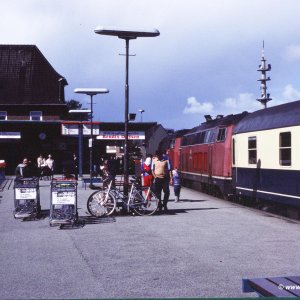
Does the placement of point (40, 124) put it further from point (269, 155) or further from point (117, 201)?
point (269, 155)

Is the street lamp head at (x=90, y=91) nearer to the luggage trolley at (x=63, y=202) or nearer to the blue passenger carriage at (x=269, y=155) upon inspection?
the blue passenger carriage at (x=269, y=155)

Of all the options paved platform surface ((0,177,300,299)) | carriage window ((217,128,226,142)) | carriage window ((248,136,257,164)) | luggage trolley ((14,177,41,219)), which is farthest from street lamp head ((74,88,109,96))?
paved platform surface ((0,177,300,299))

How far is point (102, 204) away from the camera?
16031 mm

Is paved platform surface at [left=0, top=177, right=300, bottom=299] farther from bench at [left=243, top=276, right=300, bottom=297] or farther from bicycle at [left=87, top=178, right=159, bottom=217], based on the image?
bench at [left=243, top=276, right=300, bottom=297]

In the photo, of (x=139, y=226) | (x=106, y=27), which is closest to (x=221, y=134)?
(x=106, y=27)

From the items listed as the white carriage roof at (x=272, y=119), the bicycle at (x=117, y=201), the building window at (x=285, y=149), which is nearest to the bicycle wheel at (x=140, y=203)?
the bicycle at (x=117, y=201)

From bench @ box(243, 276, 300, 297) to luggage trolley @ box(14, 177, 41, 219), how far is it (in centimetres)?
1152

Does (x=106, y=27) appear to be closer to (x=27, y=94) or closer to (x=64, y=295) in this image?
(x=64, y=295)

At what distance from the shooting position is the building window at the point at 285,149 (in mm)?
15570

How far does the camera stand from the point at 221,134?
23344 millimetres

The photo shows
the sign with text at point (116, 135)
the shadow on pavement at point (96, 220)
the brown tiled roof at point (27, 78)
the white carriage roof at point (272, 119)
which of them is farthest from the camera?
the brown tiled roof at point (27, 78)

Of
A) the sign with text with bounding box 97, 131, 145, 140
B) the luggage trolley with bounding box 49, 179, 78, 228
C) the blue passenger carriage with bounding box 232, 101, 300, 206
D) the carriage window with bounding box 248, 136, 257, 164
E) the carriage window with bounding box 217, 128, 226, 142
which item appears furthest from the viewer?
the sign with text with bounding box 97, 131, 145, 140

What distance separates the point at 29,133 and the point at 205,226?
38557 mm

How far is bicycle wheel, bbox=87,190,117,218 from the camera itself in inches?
629
